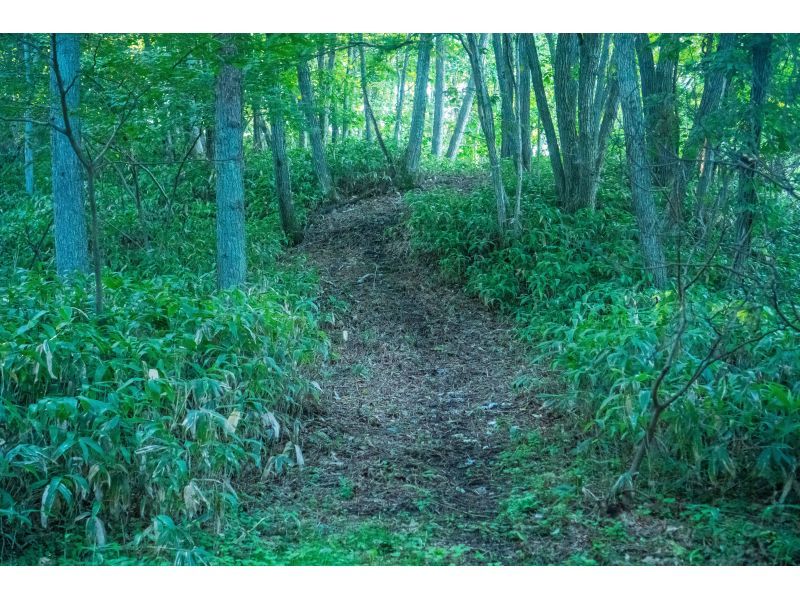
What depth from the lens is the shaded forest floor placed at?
328 cm

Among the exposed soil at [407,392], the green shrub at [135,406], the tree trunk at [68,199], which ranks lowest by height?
the exposed soil at [407,392]

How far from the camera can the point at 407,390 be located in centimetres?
604

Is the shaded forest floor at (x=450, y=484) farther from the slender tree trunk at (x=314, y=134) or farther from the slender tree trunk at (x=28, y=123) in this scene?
the slender tree trunk at (x=314, y=134)

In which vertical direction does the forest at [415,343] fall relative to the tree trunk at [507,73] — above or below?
below

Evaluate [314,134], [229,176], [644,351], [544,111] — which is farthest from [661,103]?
[314,134]

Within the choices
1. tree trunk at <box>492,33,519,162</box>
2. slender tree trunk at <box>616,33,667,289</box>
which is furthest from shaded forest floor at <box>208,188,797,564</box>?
tree trunk at <box>492,33,519,162</box>

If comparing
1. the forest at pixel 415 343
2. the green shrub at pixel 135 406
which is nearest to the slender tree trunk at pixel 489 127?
the forest at pixel 415 343

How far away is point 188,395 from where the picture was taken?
411 centimetres

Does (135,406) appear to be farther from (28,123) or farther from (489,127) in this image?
(28,123)

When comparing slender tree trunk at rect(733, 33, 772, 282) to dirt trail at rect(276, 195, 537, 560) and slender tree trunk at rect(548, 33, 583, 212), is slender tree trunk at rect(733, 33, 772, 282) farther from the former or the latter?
slender tree trunk at rect(548, 33, 583, 212)

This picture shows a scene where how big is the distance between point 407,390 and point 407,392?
0.05m

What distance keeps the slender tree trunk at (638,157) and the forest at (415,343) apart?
0.13 ft

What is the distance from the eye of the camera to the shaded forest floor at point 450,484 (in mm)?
3275
